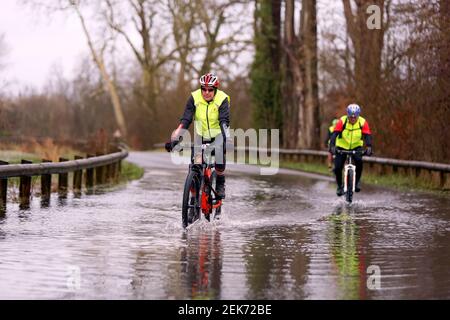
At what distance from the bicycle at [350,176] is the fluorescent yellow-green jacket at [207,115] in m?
5.33

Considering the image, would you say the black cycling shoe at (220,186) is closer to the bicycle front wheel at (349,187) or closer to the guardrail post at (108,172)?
the bicycle front wheel at (349,187)

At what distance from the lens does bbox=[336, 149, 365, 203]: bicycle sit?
1820cm

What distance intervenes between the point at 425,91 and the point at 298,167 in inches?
423

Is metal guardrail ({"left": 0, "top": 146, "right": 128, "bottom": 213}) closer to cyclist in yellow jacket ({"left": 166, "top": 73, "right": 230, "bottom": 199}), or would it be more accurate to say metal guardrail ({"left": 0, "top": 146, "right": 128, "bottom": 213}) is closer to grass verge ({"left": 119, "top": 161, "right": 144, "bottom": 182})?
grass verge ({"left": 119, "top": 161, "right": 144, "bottom": 182})

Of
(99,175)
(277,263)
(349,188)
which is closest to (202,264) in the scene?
(277,263)

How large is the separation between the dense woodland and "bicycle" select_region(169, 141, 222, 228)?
36.2ft

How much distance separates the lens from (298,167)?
35.8 metres

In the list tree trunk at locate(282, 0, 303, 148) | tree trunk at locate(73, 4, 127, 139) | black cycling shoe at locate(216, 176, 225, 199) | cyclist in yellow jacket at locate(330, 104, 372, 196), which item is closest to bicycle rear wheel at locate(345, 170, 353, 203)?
cyclist in yellow jacket at locate(330, 104, 372, 196)

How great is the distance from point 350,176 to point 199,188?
5812mm

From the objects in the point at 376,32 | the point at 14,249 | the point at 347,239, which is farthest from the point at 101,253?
the point at 376,32

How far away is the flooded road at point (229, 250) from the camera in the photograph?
27.0 ft

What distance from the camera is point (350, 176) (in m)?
18.4

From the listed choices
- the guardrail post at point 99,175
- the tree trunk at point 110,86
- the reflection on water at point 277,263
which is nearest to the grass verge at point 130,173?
the guardrail post at point 99,175
